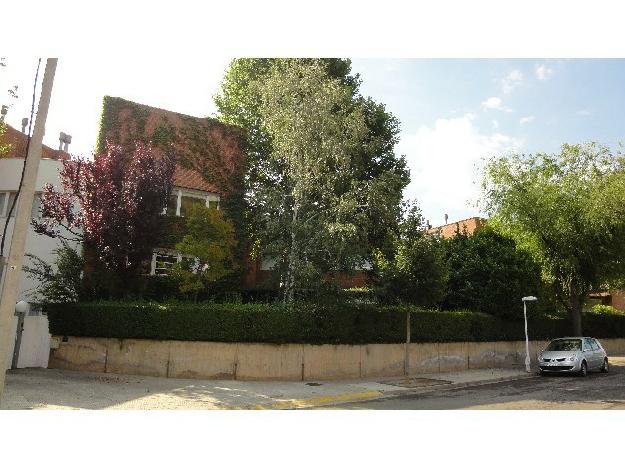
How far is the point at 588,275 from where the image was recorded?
23516mm

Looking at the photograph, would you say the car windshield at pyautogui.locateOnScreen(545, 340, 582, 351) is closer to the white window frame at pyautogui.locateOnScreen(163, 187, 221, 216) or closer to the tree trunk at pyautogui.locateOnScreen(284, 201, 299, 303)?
the tree trunk at pyautogui.locateOnScreen(284, 201, 299, 303)

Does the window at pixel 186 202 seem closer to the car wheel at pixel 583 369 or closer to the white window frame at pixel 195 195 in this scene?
the white window frame at pixel 195 195

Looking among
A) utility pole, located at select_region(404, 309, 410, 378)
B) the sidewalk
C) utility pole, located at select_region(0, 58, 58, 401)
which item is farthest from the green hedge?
utility pole, located at select_region(0, 58, 58, 401)

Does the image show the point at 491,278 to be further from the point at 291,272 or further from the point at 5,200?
the point at 5,200

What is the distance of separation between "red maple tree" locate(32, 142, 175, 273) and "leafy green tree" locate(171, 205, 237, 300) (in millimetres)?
1171

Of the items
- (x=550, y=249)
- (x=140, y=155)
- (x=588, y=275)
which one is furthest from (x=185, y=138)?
(x=588, y=275)

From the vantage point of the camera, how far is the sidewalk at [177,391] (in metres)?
10.3

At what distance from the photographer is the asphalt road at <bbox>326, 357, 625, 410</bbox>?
11.3 meters

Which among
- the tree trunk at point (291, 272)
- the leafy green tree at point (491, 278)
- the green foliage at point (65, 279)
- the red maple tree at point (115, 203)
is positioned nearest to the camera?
the red maple tree at point (115, 203)

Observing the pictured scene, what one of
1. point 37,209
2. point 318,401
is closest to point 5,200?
point 37,209

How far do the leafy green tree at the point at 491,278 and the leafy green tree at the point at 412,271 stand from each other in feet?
17.1

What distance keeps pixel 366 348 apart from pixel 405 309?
253 cm

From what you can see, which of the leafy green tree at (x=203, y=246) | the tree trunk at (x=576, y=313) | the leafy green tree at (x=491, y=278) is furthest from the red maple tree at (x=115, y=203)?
the tree trunk at (x=576, y=313)

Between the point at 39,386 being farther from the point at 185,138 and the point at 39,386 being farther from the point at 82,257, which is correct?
the point at 185,138
